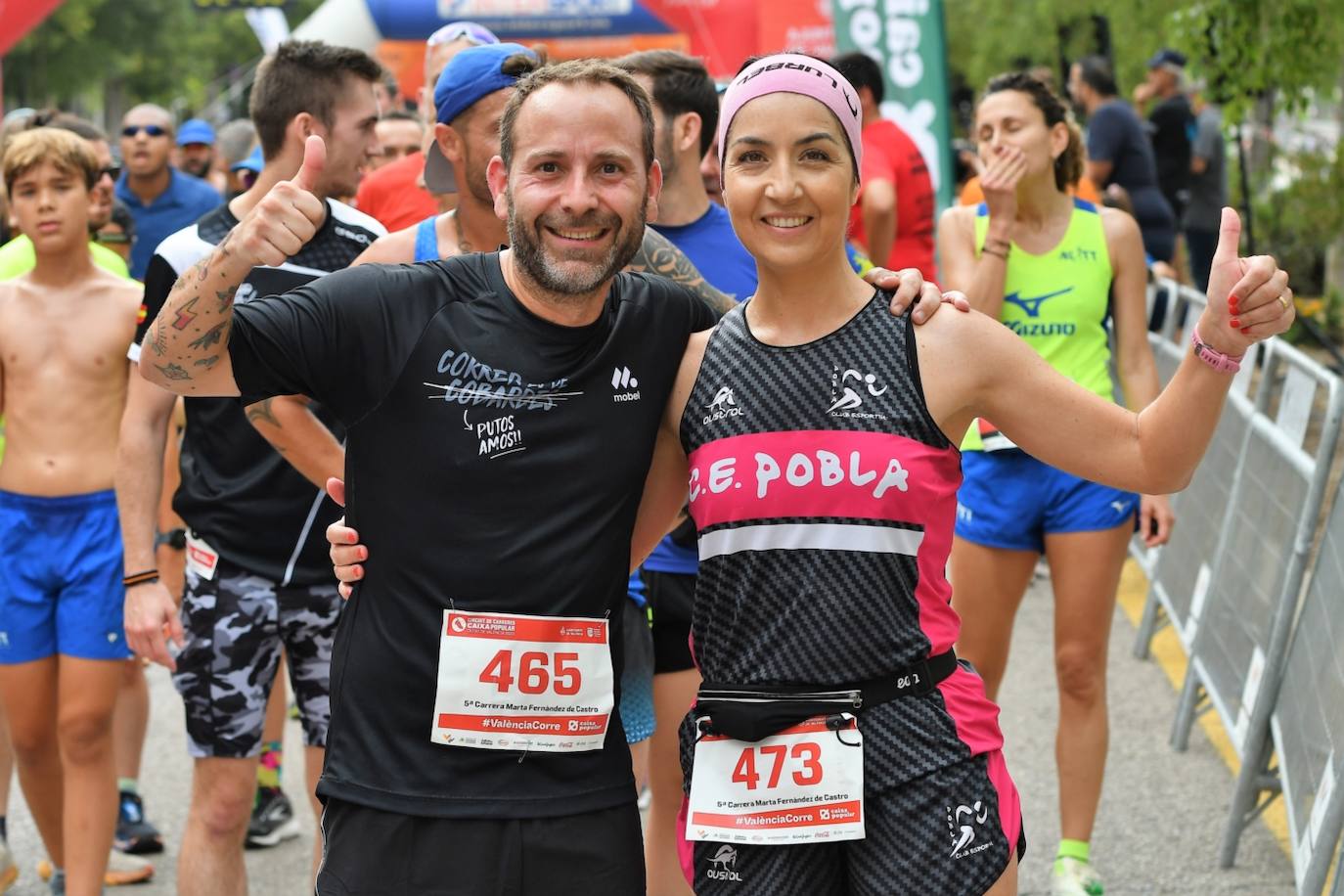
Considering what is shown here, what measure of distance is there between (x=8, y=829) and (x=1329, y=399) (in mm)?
4631

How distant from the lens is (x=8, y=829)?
6062 millimetres

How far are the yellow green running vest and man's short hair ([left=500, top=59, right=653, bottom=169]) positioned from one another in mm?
2315

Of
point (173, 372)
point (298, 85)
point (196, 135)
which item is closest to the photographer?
point (173, 372)

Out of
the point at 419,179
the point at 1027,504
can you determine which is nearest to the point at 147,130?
the point at 419,179

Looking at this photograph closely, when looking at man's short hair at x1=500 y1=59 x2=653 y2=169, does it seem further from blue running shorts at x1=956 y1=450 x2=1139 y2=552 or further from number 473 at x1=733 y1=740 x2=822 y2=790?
blue running shorts at x1=956 y1=450 x2=1139 y2=552

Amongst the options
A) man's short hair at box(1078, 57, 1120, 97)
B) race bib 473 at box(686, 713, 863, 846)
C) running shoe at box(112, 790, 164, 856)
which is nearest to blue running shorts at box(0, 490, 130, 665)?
running shoe at box(112, 790, 164, 856)

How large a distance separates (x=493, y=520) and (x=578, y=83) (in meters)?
0.79

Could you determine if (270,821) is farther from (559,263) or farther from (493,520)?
(559,263)

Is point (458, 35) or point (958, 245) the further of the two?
point (958, 245)

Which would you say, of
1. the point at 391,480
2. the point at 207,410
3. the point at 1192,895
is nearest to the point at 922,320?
the point at 391,480

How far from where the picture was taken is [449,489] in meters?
2.98

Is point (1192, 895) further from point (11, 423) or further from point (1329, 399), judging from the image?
point (11, 423)

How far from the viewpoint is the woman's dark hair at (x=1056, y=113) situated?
5.40 meters

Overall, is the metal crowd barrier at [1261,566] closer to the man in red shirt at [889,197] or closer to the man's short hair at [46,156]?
the man in red shirt at [889,197]
